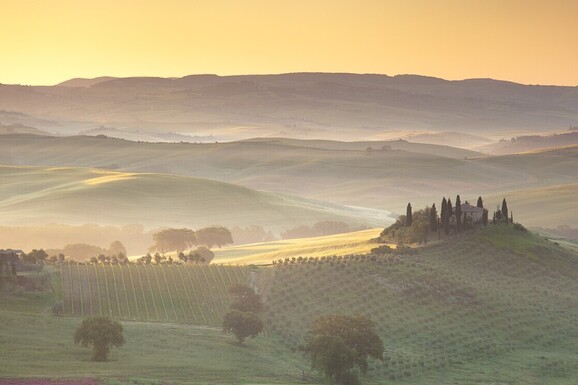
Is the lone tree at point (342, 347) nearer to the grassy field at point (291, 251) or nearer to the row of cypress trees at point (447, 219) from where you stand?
the grassy field at point (291, 251)

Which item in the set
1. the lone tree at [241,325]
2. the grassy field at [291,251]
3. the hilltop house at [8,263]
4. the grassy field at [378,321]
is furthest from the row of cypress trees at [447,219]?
the hilltop house at [8,263]

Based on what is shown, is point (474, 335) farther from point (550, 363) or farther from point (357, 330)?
point (357, 330)

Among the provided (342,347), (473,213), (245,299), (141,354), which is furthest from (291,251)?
(342,347)

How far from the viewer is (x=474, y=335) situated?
8856 cm

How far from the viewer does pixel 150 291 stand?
3777 inches

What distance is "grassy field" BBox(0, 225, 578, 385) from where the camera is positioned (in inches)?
2667

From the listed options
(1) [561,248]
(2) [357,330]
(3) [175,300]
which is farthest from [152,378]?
(1) [561,248]

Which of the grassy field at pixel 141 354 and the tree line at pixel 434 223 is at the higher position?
the tree line at pixel 434 223

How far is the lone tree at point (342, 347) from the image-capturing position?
6750cm

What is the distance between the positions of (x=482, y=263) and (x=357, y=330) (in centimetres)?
4923

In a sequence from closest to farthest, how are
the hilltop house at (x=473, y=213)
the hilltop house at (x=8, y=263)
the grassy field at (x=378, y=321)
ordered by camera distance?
the grassy field at (x=378, y=321), the hilltop house at (x=8, y=263), the hilltop house at (x=473, y=213)

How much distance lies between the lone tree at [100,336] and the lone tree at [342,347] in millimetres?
16063

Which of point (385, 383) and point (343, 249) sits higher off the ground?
point (343, 249)

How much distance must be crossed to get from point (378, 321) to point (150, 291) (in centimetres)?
2633
